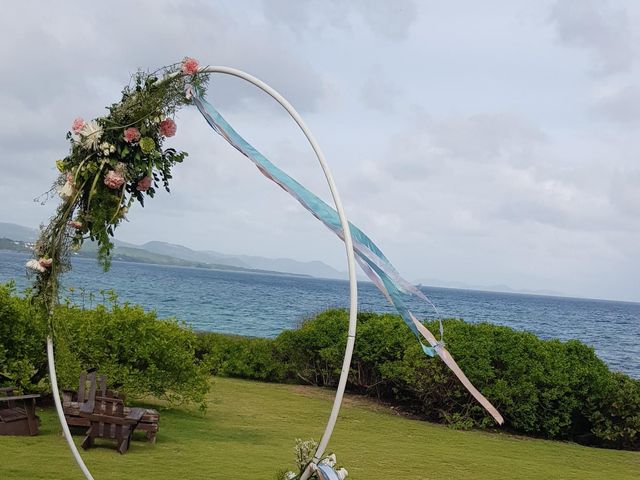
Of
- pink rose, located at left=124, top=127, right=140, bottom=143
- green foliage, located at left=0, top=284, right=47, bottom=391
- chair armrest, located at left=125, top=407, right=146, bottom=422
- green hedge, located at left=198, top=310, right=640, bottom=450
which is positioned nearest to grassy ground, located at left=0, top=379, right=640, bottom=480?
chair armrest, located at left=125, top=407, right=146, bottom=422

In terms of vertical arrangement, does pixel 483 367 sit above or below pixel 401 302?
below

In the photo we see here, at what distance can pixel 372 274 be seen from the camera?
6.23 meters

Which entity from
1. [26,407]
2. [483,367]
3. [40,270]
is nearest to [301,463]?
[40,270]

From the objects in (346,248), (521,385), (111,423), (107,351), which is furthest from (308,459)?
(521,385)

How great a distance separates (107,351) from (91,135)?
4210 mm

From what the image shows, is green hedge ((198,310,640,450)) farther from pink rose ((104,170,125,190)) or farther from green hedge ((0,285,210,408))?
pink rose ((104,170,125,190))

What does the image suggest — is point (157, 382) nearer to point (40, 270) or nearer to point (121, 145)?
point (40, 270)

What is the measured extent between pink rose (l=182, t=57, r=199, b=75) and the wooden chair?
383 centimetres

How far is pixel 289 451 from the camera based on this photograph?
30.1ft

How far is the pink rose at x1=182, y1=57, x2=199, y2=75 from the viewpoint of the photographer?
6.62 metres

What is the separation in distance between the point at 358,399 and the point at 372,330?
53.1 inches

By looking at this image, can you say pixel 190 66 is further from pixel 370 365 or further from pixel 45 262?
pixel 370 365

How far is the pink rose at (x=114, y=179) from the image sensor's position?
6746 mm

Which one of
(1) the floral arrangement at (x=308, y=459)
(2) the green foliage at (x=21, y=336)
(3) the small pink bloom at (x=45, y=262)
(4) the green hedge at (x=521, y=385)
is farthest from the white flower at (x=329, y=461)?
(4) the green hedge at (x=521, y=385)
